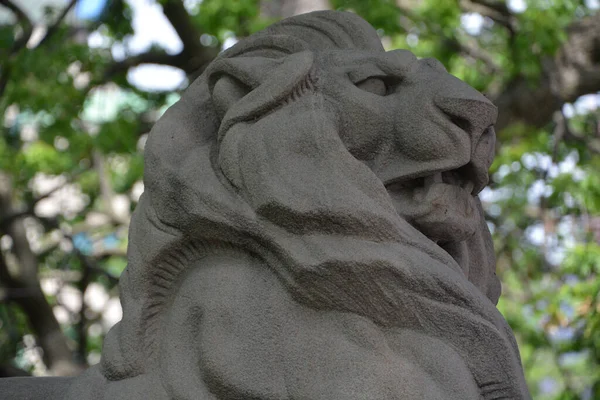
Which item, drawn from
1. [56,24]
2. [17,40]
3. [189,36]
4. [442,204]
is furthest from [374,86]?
[17,40]

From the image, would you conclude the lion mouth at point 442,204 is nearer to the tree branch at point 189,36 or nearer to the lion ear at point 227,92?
the lion ear at point 227,92

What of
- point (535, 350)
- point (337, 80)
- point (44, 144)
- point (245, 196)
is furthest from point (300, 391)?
point (44, 144)

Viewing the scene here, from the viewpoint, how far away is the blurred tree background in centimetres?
531

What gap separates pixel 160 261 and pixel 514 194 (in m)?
4.43

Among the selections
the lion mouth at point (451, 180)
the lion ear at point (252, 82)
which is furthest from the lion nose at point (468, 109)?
the lion ear at point (252, 82)

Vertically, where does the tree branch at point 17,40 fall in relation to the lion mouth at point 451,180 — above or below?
below

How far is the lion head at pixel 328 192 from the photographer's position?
202 centimetres

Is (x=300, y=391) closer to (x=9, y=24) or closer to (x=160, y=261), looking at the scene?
(x=160, y=261)

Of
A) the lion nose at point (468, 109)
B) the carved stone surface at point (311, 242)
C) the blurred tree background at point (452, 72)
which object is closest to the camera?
the carved stone surface at point (311, 242)

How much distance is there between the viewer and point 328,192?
2031 millimetres

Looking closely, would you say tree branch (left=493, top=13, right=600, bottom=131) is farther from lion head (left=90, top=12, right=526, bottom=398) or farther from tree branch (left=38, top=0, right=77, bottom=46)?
lion head (left=90, top=12, right=526, bottom=398)

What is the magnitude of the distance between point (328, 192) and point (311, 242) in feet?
0.42

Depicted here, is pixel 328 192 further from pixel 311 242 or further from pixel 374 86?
pixel 374 86

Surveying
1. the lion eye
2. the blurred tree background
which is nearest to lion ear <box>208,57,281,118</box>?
the lion eye
